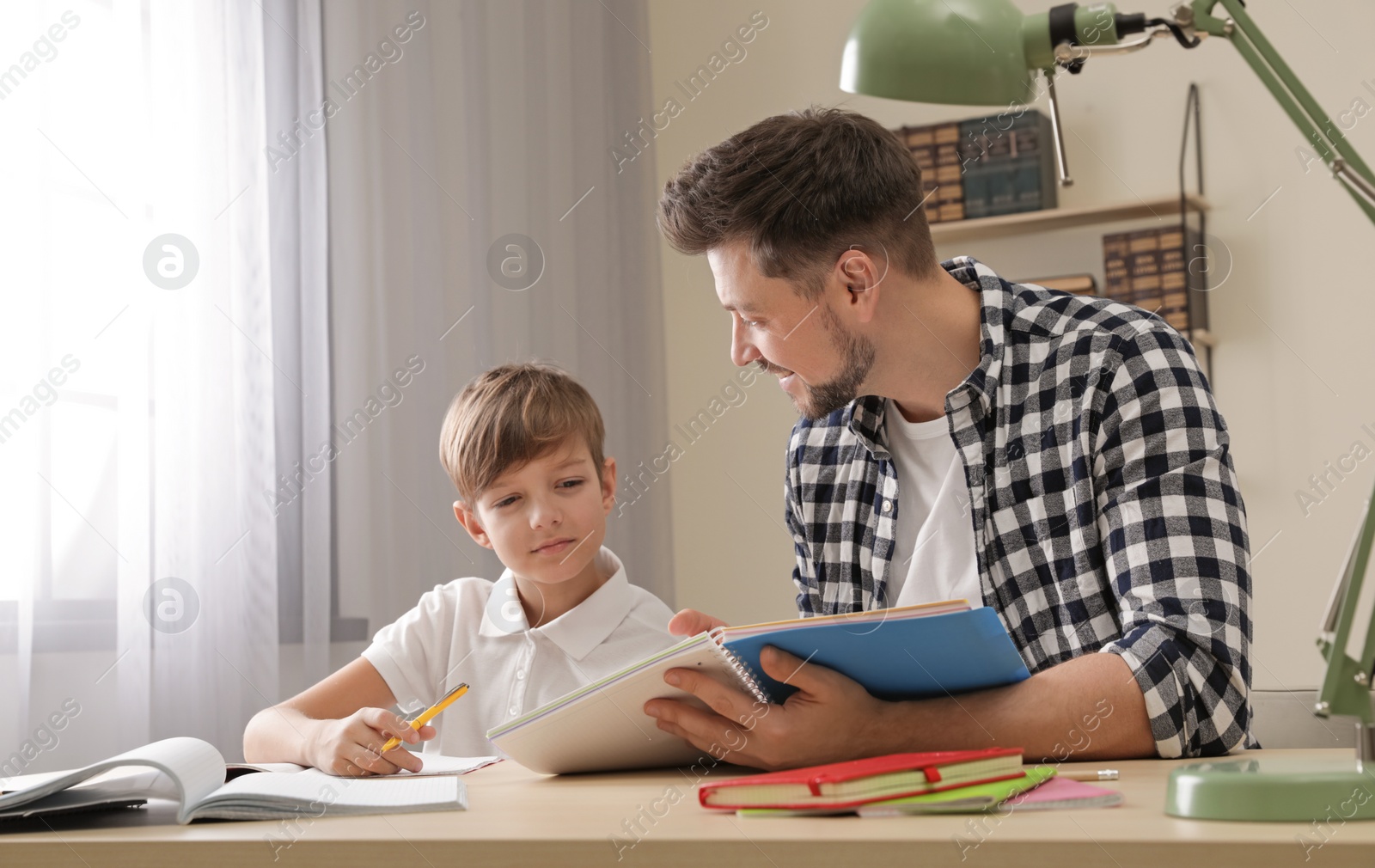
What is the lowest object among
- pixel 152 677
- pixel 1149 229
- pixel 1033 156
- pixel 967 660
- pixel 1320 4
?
pixel 152 677

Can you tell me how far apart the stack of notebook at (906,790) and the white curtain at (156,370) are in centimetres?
138

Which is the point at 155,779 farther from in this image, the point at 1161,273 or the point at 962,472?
the point at 1161,273

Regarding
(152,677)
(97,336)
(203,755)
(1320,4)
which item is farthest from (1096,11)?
(1320,4)

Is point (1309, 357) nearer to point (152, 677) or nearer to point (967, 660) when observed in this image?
point (967, 660)

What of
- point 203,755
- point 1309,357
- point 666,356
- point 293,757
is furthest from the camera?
point 666,356

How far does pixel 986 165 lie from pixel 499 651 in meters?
1.92

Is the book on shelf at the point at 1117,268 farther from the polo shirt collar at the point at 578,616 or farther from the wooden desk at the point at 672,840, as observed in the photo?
the wooden desk at the point at 672,840

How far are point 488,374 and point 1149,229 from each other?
1.87 metres

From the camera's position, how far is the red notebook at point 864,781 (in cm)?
64

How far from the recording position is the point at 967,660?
0.85m

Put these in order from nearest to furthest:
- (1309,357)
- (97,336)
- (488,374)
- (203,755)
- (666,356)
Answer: (203,755) < (488,374) < (97,336) < (1309,357) < (666,356)

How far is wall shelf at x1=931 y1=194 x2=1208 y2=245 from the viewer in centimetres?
280

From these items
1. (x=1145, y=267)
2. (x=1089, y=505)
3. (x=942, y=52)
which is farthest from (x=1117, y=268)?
(x=942, y=52)

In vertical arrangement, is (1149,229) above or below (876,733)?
above
